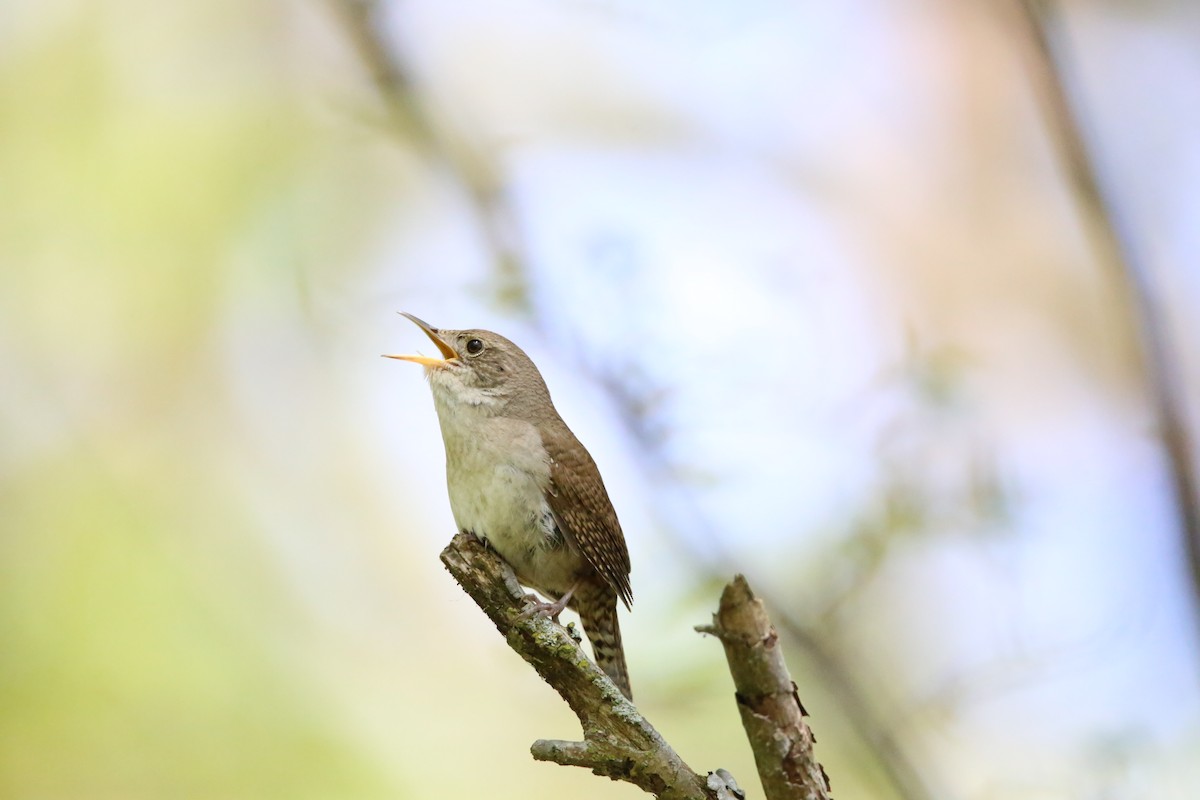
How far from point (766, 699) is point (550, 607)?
97 cm

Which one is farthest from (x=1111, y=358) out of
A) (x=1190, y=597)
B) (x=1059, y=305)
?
(x=1190, y=597)

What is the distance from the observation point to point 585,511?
2.79 meters

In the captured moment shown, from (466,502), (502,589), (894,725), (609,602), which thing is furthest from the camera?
(894,725)

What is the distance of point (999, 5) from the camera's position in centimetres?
426

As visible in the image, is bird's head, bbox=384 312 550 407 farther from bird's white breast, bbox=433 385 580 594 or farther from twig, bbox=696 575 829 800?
twig, bbox=696 575 829 800

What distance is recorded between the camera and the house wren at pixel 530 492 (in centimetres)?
276

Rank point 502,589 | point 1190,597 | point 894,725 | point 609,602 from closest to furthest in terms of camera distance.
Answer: point 502,589, point 609,602, point 1190,597, point 894,725

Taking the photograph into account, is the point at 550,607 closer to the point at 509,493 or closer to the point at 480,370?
the point at 509,493

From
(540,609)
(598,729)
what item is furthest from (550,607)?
(598,729)

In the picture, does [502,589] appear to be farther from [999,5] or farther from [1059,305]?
[999,5]

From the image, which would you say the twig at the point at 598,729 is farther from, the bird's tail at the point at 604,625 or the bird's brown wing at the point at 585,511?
the bird's tail at the point at 604,625

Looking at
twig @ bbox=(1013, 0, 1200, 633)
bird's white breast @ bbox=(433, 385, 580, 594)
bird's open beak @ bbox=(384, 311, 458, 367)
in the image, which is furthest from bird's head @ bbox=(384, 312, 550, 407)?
twig @ bbox=(1013, 0, 1200, 633)

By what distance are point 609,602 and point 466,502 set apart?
0.53m

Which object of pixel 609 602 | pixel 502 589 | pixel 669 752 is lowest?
pixel 669 752
